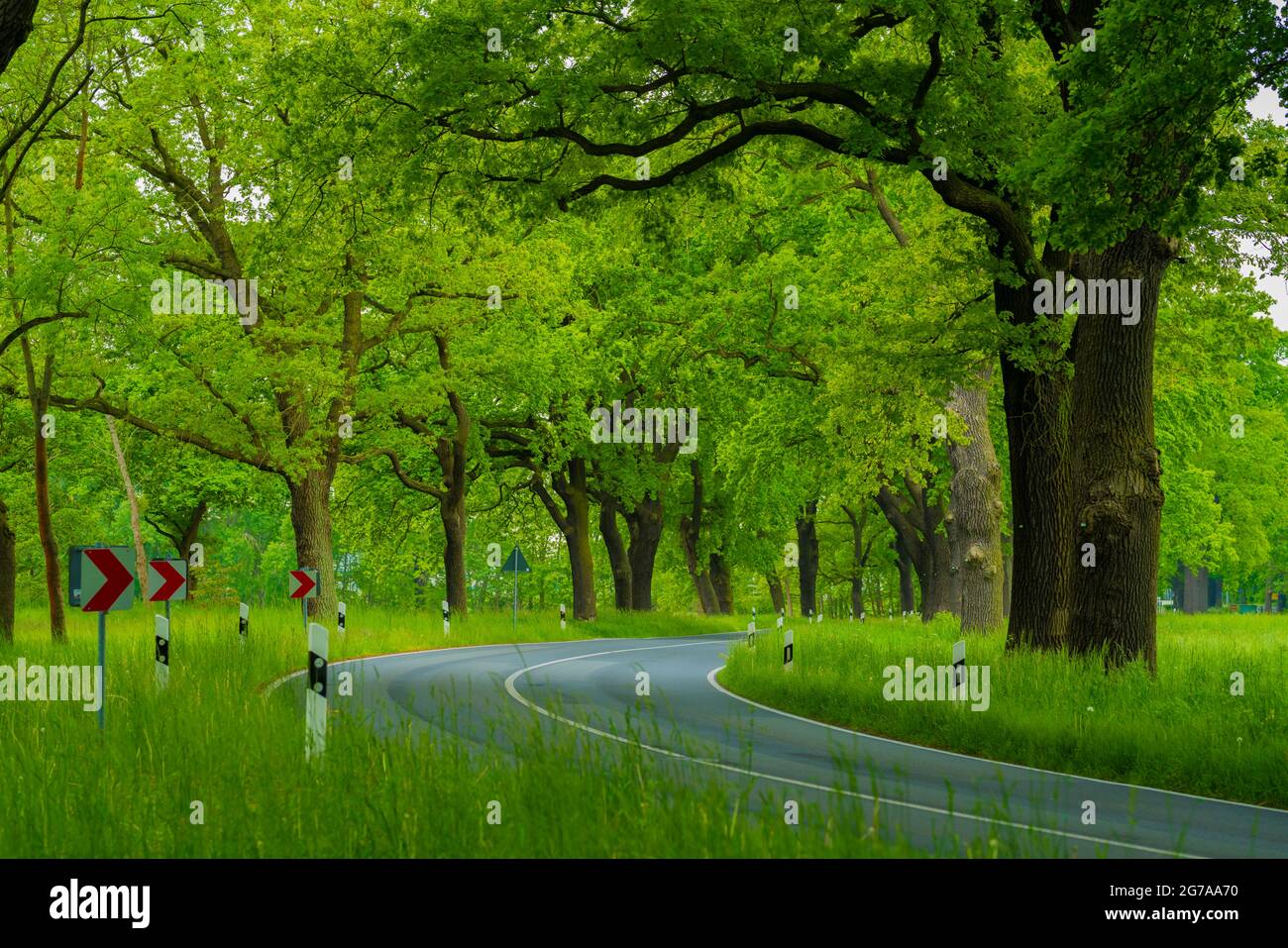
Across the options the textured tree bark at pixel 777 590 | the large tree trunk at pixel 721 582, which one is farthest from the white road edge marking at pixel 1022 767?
the textured tree bark at pixel 777 590

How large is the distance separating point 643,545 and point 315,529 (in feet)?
59.8

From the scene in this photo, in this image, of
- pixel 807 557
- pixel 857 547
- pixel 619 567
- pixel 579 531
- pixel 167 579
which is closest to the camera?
pixel 167 579

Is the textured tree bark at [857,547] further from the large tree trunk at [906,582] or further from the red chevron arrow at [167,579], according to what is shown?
the red chevron arrow at [167,579]

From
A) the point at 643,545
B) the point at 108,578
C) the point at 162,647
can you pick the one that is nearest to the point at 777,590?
the point at 643,545

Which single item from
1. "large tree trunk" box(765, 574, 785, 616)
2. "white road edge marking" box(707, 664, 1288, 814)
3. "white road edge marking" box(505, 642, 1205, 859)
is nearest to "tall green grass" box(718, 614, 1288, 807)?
"white road edge marking" box(707, 664, 1288, 814)

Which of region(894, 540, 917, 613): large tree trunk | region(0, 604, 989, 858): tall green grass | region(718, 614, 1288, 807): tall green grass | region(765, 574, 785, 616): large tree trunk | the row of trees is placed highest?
the row of trees

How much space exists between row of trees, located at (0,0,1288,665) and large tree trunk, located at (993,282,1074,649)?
55 millimetres

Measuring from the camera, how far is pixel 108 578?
12.7 metres

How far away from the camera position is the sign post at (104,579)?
490 inches

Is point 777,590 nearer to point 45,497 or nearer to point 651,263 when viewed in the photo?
point 651,263

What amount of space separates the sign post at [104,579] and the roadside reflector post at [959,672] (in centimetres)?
881

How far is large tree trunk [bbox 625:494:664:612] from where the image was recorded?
46.4m

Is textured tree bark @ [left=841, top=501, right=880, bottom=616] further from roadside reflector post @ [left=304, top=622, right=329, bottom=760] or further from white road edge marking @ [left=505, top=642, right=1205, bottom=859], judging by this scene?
roadside reflector post @ [left=304, top=622, right=329, bottom=760]
